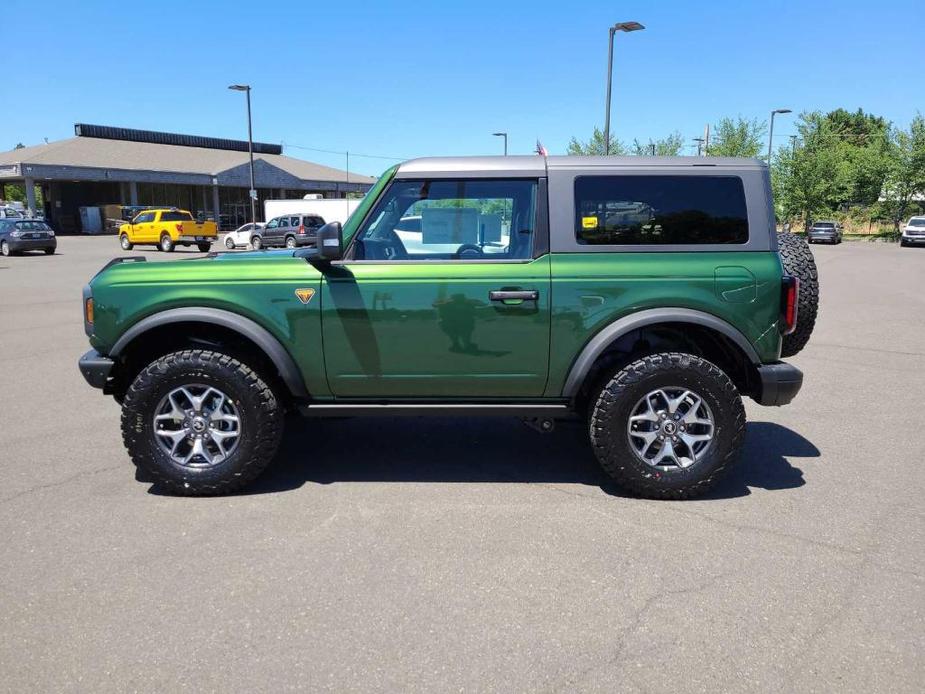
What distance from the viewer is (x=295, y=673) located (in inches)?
102

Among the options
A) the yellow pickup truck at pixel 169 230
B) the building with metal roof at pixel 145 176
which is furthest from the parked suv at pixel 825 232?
the building with metal roof at pixel 145 176

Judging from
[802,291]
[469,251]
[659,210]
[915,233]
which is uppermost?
[659,210]

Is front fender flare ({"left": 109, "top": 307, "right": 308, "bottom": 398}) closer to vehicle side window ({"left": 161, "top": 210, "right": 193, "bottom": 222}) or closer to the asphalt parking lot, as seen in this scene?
the asphalt parking lot

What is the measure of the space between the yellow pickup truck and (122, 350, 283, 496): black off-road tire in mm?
29433

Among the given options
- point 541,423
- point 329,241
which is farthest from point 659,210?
point 329,241

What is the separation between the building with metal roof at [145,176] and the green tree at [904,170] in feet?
134

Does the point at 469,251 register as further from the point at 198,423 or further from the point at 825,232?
the point at 825,232

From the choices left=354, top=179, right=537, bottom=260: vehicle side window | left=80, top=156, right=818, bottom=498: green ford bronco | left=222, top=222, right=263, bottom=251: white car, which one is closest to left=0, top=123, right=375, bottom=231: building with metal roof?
left=222, top=222, right=263, bottom=251: white car

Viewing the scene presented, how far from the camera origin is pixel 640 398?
160 inches

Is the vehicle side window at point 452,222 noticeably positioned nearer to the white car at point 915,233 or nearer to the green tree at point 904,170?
the white car at point 915,233

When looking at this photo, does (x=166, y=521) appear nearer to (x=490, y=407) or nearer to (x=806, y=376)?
(x=490, y=407)

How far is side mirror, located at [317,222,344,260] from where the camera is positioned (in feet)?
12.7

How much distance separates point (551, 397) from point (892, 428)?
3.25m

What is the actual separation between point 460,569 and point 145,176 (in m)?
49.6
